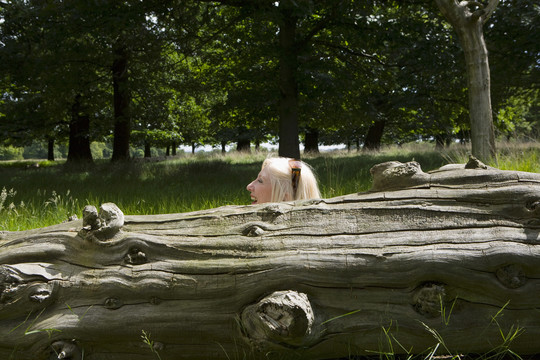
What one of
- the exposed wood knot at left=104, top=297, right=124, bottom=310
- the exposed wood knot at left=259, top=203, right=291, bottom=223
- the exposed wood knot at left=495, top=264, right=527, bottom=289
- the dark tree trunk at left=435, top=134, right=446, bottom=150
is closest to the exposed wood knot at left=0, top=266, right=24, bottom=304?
the exposed wood knot at left=104, top=297, right=124, bottom=310

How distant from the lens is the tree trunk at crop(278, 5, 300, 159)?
1007 centimetres

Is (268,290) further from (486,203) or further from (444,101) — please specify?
(444,101)

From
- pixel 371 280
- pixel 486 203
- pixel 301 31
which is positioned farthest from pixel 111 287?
pixel 301 31

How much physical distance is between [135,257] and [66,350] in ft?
1.80

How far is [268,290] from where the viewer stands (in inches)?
77.5

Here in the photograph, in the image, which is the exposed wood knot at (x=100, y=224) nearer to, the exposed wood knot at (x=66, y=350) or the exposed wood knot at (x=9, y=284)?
the exposed wood knot at (x=9, y=284)

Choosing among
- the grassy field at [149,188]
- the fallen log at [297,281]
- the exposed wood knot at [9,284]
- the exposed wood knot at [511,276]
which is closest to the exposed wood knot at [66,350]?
the fallen log at [297,281]

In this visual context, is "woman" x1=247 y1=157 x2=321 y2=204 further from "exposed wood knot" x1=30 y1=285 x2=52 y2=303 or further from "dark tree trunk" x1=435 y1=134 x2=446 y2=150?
"dark tree trunk" x1=435 y1=134 x2=446 y2=150

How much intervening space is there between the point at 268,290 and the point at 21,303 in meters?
1.31

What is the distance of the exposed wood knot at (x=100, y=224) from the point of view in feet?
7.35

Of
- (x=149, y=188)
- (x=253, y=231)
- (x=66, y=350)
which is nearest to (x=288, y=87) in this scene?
(x=149, y=188)

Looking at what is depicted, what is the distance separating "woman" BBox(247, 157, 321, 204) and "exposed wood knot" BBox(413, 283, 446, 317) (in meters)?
1.37

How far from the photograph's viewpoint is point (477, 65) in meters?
7.47

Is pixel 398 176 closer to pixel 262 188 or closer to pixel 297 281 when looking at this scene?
pixel 297 281
